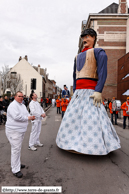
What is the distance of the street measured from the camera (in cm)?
255

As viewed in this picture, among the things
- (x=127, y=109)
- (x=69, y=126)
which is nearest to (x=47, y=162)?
(x=69, y=126)

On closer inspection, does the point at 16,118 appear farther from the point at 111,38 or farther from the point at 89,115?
the point at 111,38

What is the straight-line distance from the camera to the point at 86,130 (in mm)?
3596

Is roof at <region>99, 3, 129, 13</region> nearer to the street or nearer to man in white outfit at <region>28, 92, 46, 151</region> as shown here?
man in white outfit at <region>28, 92, 46, 151</region>

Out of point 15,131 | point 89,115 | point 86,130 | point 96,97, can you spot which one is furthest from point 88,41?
point 15,131

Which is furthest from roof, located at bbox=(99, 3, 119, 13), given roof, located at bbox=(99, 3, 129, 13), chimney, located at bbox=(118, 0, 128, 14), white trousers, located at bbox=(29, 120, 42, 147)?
white trousers, located at bbox=(29, 120, 42, 147)

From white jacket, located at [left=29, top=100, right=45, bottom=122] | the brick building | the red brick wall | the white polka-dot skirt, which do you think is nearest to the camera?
the white polka-dot skirt

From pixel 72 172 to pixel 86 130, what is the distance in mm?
945

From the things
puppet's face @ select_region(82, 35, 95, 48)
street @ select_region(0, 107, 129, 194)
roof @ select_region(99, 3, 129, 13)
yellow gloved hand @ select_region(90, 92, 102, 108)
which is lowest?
street @ select_region(0, 107, 129, 194)

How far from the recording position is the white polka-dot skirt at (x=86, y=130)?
135 inches

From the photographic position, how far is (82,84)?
4078 mm

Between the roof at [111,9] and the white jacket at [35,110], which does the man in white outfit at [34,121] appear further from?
the roof at [111,9]

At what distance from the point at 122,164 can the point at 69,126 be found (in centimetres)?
142

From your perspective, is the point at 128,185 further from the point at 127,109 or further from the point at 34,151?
the point at 127,109
